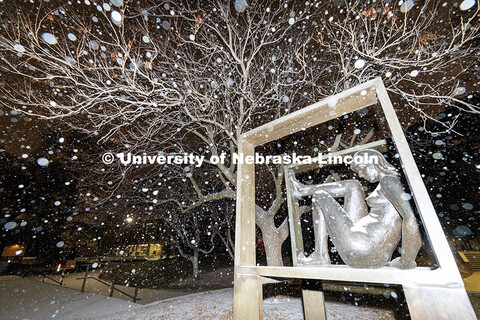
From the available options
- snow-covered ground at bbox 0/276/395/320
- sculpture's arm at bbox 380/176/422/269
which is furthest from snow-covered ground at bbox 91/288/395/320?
sculpture's arm at bbox 380/176/422/269

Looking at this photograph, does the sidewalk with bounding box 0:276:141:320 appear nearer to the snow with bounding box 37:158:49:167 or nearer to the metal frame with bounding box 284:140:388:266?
the metal frame with bounding box 284:140:388:266

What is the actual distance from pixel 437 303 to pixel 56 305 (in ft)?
39.0

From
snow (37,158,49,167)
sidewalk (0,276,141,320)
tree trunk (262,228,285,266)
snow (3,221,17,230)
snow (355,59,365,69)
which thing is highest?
snow (37,158,49,167)

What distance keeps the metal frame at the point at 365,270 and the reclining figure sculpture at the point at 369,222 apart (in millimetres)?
164

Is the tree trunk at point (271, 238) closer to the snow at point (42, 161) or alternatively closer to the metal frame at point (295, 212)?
the metal frame at point (295, 212)

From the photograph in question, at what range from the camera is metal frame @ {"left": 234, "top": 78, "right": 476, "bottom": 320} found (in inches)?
32.4

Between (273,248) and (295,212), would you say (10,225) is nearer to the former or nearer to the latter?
(273,248)

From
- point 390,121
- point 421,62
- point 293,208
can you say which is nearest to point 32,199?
point 293,208

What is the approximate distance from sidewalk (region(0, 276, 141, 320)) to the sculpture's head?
320 inches

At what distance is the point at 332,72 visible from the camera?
22.5 feet

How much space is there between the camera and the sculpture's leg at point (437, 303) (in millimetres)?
779

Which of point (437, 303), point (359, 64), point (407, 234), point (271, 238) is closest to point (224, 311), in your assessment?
point (271, 238)

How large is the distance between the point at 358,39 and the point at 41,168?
23.4m

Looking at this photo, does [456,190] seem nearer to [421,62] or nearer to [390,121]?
[421,62]
